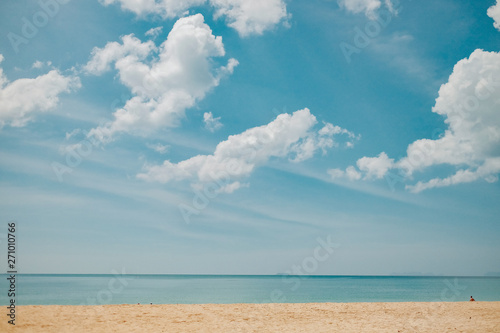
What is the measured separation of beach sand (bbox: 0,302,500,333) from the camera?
1458 cm

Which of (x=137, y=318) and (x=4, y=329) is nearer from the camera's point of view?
(x=4, y=329)

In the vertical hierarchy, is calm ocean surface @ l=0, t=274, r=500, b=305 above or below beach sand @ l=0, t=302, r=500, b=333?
below

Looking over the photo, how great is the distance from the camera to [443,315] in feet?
60.6

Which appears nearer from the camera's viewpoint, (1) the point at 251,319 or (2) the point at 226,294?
(1) the point at 251,319

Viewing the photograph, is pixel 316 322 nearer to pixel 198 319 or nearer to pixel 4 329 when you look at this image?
pixel 198 319

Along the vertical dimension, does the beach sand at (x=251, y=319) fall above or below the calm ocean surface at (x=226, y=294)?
above

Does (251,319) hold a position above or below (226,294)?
above

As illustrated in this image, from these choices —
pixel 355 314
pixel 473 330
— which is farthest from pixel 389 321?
pixel 473 330

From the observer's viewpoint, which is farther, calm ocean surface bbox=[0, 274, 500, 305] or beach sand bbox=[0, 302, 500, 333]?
calm ocean surface bbox=[0, 274, 500, 305]

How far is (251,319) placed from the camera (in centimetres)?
1703

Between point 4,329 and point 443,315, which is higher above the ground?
point 4,329

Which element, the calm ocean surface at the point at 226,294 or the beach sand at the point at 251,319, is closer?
the beach sand at the point at 251,319

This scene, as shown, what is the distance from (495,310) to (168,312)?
63.8 feet

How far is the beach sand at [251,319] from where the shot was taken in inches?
574
